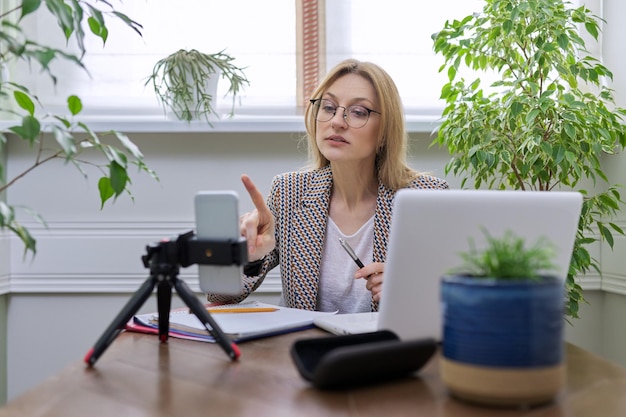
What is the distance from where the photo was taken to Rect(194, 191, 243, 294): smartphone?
1.06m

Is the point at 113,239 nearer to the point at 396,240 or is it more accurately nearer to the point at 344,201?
the point at 344,201

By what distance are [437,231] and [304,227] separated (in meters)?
0.97

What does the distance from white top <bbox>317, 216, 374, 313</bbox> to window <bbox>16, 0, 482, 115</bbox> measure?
0.84 meters

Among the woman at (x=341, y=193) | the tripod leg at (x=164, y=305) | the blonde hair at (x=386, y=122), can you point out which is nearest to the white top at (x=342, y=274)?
the woman at (x=341, y=193)

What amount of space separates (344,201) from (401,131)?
0.28 meters

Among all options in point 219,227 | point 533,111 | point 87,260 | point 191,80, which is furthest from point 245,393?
point 87,260

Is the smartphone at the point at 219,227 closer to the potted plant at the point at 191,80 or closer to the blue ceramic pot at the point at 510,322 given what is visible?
the blue ceramic pot at the point at 510,322

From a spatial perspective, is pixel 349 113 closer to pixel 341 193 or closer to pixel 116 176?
pixel 341 193

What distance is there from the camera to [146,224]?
261cm

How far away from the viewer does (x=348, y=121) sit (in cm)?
206

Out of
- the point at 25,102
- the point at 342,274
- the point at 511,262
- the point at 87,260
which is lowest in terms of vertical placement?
the point at 87,260

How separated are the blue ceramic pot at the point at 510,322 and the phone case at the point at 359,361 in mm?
141

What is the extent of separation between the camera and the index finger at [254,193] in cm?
141

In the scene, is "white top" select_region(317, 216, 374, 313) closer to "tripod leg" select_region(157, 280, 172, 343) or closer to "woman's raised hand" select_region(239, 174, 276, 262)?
"woman's raised hand" select_region(239, 174, 276, 262)
